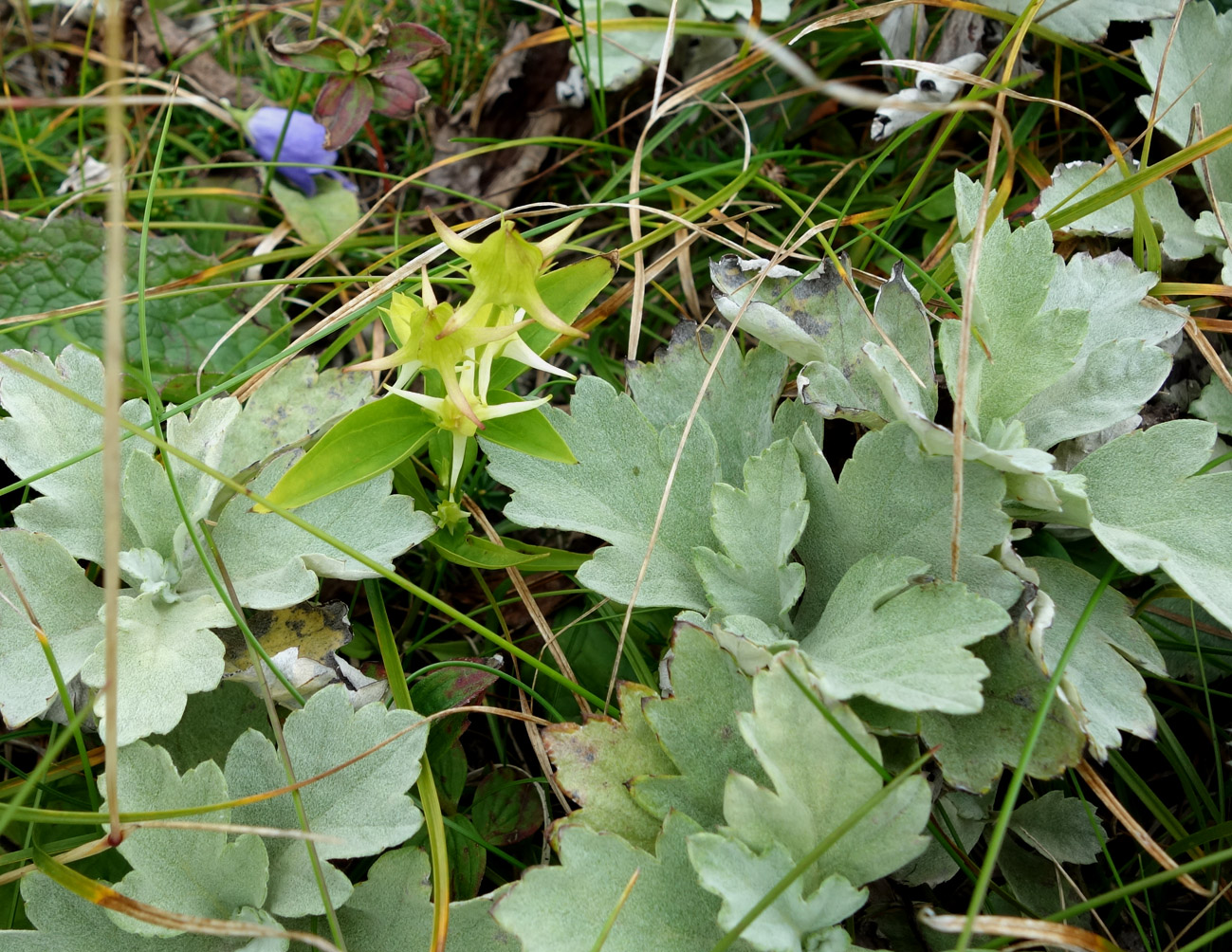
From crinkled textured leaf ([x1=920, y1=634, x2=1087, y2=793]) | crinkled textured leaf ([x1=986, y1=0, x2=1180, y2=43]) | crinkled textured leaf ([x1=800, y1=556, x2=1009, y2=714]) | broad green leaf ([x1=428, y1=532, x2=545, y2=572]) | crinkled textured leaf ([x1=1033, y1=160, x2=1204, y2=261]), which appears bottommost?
crinkled textured leaf ([x1=920, y1=634, x2=1087, y2=793])

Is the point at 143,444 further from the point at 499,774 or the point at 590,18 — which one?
the point at 590,18

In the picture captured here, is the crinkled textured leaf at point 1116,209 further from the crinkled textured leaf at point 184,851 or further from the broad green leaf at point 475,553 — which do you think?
the crinkled textured leaf at point 184,851

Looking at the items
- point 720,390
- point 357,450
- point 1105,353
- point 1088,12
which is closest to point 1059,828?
point 1105,353

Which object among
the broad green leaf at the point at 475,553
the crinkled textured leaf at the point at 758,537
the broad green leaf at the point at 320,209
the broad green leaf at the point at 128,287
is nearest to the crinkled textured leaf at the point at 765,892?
the crinkled textured leaf at the point at 758,537

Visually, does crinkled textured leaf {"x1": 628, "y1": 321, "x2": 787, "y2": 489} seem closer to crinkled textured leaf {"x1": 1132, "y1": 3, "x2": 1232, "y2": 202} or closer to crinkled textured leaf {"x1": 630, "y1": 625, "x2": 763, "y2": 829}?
crinkled textured leaf {"x1": 630, "y1": 625, "x2": 763, "y2": 829}

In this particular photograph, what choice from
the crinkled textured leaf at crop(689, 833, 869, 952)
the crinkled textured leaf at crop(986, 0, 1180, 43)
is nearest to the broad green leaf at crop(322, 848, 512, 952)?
the crinkled textured leaf at crop(689, 833, 869, 952)
